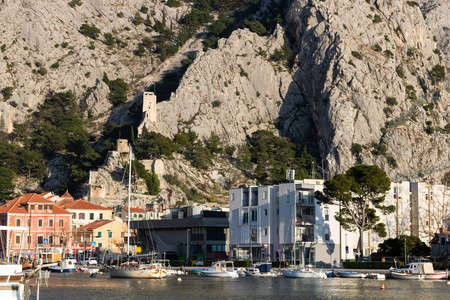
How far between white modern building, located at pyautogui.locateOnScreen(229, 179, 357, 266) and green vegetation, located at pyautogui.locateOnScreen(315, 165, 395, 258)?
16.5 ft

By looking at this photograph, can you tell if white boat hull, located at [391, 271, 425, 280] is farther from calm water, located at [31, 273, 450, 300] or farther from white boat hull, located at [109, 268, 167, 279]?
white boat hull, located at [109, 268, 167, 279]

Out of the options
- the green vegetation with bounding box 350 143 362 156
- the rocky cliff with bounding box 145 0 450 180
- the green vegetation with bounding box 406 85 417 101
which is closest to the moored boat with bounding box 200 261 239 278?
the rocky cliff with bounding box 145 0 450 180

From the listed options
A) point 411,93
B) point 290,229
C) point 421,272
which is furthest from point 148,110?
point 421,272

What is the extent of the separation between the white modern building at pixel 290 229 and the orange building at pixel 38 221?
98.1 feet

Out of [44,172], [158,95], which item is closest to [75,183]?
[44,172]

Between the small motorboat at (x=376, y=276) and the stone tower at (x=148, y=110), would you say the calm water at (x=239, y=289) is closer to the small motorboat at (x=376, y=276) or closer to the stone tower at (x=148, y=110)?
the small motorboat at (x=376, y=276)

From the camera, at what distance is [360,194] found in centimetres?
9725

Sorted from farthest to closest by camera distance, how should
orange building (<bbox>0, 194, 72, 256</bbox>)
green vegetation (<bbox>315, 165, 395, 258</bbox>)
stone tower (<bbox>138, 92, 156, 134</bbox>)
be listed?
stone tower (<bbox>138, 92, 156, 134</bbox>) → orange building (<bbox>0, 194, 72, 256</bbox>) → green vegetation (<bbox>315, 165, 395, 258</bbox>)

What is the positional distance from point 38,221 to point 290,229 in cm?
4331

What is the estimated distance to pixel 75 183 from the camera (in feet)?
530

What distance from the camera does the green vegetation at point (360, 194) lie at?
96.9 metres

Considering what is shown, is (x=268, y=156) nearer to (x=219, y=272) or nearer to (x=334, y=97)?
(x=334, y=97)

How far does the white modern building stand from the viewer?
10331 centimetres

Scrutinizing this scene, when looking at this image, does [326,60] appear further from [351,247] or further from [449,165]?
[351,247]
